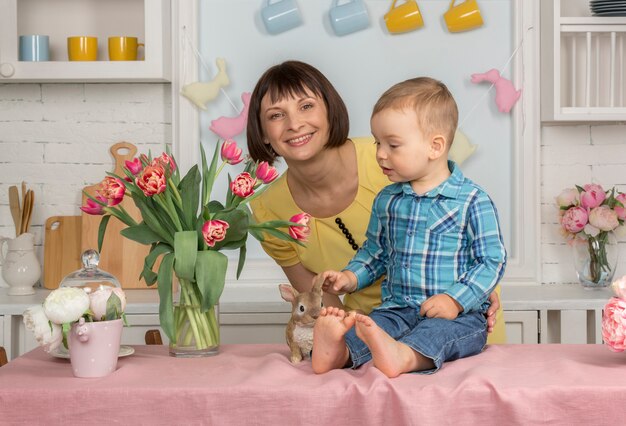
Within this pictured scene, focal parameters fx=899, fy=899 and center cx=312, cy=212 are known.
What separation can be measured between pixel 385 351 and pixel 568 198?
191cm

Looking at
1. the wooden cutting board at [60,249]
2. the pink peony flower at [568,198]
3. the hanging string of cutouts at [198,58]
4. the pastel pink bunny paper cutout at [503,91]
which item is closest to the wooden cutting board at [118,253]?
the wooden cutting board at [60,249]

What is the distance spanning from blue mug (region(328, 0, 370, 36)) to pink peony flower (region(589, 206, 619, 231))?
1.08 meters

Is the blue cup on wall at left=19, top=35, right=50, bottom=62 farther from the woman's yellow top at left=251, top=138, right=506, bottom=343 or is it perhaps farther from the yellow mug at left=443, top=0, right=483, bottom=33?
the yellow mug at left=443, top=0, right=483, bottom=33

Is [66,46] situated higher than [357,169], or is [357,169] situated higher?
[66,46]

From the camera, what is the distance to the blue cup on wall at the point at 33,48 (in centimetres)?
321

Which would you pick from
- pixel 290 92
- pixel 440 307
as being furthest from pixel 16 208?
pixel 440 307

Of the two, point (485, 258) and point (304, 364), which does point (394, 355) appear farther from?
point (485, 258)

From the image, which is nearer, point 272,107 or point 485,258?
point 485,258

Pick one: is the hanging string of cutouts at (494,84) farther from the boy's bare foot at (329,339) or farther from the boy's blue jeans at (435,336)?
the boy's bare foot at (329,339)

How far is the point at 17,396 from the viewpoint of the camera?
1.41 metres

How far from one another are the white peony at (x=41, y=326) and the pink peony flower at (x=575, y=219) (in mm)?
2100

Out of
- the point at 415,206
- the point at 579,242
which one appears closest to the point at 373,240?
the point at 415,206

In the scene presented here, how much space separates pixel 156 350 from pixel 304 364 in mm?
330

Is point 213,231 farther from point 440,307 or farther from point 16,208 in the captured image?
point 16,208
